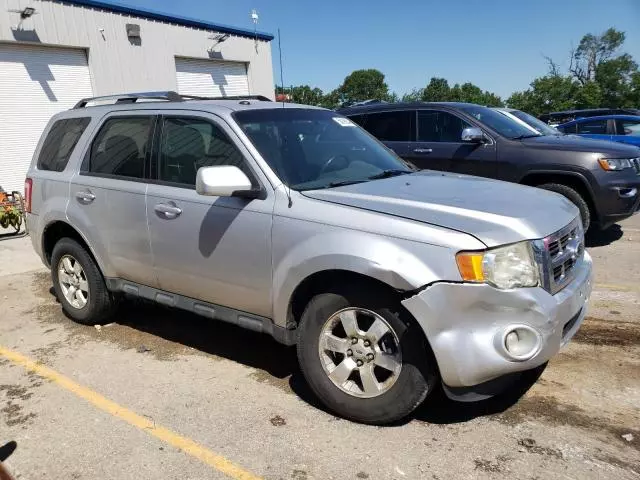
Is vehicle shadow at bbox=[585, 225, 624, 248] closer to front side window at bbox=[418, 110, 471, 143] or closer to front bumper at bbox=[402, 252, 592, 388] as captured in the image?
→ front side window at bbox=[418, 110, 471, 143]

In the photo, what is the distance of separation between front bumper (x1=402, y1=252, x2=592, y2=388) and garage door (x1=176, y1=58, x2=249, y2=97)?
1496cm

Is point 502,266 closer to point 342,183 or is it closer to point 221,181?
point 342,183

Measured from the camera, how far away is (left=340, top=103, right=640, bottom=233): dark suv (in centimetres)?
680

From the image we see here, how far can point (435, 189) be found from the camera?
3.49 metres

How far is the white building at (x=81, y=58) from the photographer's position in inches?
489

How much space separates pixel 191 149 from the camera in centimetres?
396

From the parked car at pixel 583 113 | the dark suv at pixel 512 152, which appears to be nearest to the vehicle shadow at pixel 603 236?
the dark suv at pixel 512 152

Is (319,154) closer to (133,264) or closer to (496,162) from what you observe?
(133,264)

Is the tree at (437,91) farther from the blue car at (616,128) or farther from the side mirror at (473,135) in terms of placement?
the side mirror at (473,135)

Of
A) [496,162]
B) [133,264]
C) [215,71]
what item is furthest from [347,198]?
[215,71]

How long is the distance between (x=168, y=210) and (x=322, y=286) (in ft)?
4.43

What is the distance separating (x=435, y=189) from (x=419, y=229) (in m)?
0.74

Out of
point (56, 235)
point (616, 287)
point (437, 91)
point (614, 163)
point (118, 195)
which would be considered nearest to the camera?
point (118, 195)

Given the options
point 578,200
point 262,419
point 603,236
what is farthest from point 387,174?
point 603,236
